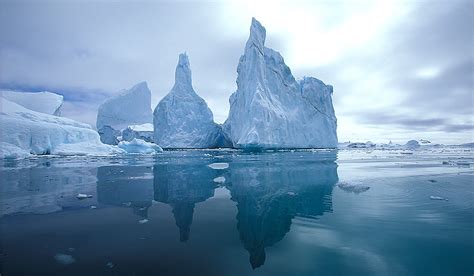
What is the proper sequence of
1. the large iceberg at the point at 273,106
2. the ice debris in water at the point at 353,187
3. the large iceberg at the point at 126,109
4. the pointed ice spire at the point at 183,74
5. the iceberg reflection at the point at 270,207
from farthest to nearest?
1. the large iceberg at the point at 126,109
2. the pointed ice spire at the point at 183,74
3. the large iceberg at the point at 273,106
4. the ice debris in water at the point at 353,187
5. the iceberg reflection at the point at 270,207

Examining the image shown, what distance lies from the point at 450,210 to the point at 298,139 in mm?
40377

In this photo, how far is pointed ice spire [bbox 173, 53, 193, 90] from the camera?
4975cm

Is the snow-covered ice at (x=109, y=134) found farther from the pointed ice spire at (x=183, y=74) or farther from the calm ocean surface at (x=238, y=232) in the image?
the calm ocean surface at (x=238, y=232)

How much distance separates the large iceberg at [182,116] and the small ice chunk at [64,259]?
1814 inches

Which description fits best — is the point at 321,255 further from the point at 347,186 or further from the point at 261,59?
the point at 261,59

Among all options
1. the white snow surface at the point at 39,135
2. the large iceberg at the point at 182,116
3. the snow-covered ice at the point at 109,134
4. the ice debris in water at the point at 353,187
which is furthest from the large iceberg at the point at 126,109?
the ice debris in water at the point at 353,187

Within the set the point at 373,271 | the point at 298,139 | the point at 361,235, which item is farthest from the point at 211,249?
the point at 298,139

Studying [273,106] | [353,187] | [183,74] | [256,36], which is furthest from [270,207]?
[183,74]

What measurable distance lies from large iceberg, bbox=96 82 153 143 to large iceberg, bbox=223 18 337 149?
34.0 metres

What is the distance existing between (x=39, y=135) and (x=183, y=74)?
28.4m

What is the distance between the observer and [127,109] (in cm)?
7031

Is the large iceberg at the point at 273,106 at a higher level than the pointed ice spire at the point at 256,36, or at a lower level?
lower

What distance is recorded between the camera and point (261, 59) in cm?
4159

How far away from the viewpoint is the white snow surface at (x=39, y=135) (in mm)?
23031
